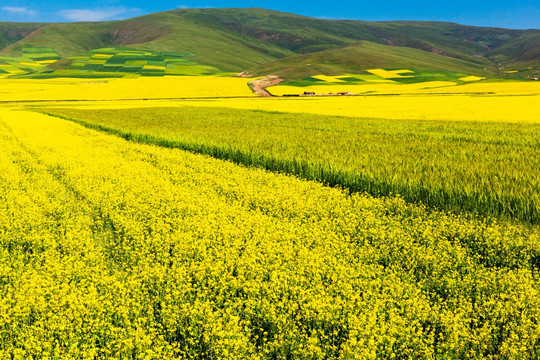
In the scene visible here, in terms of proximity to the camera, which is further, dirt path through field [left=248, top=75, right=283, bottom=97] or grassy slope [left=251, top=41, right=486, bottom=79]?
grassy slope [left=251, top=41, right=486, bottom=79]

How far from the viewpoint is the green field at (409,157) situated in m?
8.85

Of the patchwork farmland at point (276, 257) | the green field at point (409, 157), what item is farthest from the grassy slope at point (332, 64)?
the patchwork farmland at point (276, 257)

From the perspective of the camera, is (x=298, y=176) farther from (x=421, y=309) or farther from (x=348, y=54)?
(x=348, y=54)

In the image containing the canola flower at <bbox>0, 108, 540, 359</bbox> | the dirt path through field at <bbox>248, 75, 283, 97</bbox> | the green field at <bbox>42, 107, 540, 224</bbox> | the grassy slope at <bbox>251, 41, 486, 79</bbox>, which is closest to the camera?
the canola flower at <bbox>0, 108, 540, 359</bbox>

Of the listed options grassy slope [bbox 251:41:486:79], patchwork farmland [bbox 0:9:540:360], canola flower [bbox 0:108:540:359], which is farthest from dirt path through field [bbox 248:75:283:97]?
canola flower [bbox 0:108:540:359]

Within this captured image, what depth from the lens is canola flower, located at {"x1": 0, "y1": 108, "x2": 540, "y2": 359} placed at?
4250 mm

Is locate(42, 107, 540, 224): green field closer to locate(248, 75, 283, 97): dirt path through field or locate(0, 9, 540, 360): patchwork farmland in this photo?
locate(0, 9, 540, 360): patchwork farmland

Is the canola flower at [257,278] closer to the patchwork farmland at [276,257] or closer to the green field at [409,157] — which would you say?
the patchwork farmland at [276,257]

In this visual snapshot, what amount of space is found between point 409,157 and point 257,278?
9682mm

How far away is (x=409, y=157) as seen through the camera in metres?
13.3

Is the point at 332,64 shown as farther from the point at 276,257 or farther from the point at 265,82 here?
the point at 276,257

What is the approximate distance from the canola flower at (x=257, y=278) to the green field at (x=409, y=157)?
2.98 ft

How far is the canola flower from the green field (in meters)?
0.91

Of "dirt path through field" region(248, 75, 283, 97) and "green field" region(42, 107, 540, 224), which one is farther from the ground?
"dirt path through field" region(248, 75, 283, 97)
